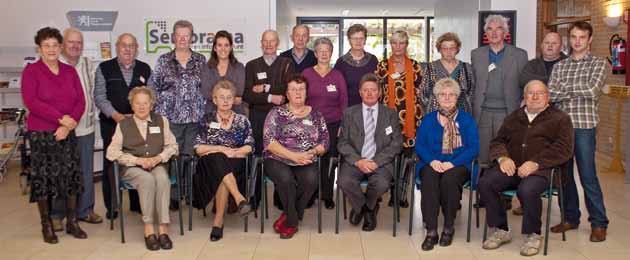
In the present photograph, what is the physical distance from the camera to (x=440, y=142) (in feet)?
13.4

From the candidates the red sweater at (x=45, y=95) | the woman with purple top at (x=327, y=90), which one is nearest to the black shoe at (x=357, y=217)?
the woman with purple top at (x=327, y=90)

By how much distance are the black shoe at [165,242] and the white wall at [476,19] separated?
4.10 metres

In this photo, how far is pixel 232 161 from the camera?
4.22 meters

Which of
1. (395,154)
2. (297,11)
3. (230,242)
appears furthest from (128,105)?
(297,11)

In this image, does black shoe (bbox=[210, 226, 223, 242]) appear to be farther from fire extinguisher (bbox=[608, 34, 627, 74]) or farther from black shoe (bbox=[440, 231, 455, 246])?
fire extinguisher (bbox=[608, 34, 627, 74])

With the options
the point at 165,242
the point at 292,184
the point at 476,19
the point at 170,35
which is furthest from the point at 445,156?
the point at 170,35

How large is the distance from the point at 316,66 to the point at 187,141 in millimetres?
1163

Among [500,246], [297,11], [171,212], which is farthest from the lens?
[297,11]

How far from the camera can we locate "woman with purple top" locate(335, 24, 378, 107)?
4797mm

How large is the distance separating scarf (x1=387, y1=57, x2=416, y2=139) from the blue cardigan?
0.56 m

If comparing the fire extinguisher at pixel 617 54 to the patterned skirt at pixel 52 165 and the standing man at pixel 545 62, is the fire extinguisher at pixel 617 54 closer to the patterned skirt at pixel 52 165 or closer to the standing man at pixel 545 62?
the standing man at pixel 545 62

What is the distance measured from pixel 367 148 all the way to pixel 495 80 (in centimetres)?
110

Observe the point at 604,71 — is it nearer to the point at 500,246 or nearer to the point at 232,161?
the point at 500,246

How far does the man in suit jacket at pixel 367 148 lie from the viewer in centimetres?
421
